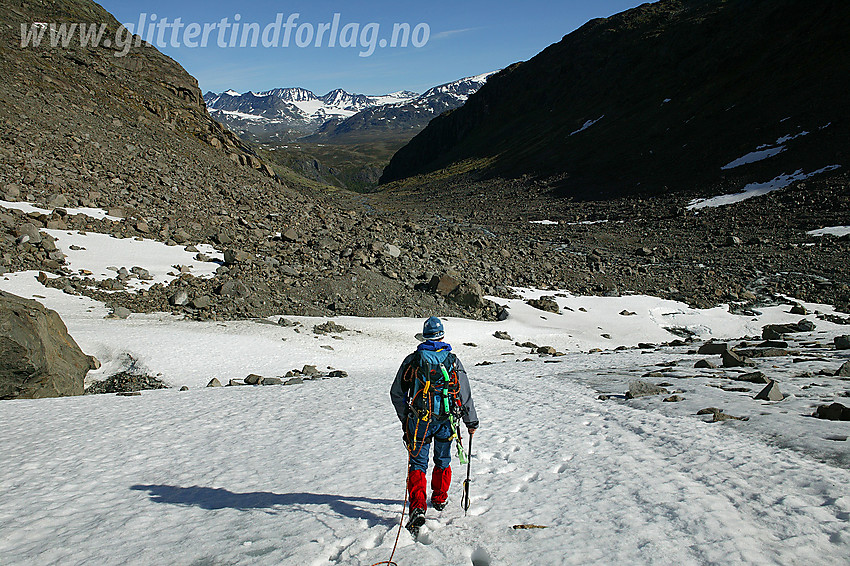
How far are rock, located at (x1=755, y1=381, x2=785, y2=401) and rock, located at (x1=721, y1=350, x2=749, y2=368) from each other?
3594mm

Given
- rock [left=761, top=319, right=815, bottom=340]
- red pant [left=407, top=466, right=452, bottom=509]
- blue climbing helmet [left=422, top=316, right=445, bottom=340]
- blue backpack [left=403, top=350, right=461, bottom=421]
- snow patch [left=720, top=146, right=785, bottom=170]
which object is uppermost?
snow patch [left=720, top=146, right=785, bottom=170]

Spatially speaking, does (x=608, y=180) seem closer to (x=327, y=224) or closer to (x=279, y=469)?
(x=327, y=224)

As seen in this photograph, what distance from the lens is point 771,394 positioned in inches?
350

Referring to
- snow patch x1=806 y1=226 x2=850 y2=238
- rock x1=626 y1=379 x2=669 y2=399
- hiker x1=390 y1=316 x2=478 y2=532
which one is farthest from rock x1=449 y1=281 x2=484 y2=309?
snow patch x1=806 y1=226 x2=850 y2=238

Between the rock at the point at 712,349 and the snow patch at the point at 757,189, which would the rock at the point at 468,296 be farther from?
the snow patch at the point at 757,189

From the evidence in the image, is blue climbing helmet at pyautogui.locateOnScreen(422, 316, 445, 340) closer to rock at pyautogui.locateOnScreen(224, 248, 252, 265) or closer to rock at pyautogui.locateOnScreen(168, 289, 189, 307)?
rock at pyautogui.locateOnScreen(168, 289, 189, 307)

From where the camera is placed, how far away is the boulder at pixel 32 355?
995cm

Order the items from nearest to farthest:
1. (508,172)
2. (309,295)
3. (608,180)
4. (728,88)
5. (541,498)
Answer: (541,498) → (309,295) → (608,180) → (728,88) → (508,172)

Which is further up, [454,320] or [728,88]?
[728,88]

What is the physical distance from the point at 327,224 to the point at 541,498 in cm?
2510

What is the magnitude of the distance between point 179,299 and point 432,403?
615 inches

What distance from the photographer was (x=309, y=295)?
20.8 metres

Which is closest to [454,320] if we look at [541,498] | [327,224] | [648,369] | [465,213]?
[648,369]

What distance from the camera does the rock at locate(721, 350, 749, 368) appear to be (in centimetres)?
1244
